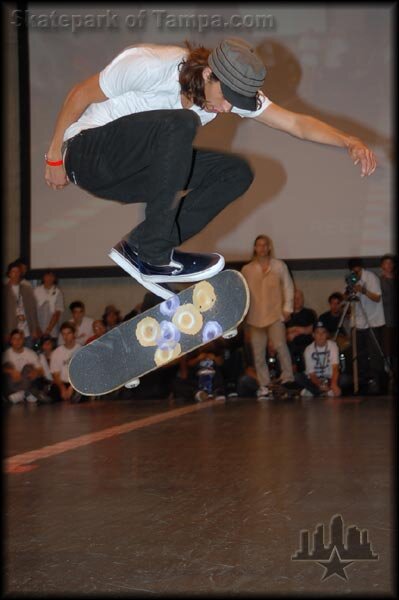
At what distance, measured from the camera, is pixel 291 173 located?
41.1 feet

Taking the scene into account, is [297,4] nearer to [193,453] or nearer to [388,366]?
[388,366]

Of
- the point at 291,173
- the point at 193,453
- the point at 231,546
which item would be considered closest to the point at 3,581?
the point at 231,546

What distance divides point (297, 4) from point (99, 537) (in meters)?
8.77

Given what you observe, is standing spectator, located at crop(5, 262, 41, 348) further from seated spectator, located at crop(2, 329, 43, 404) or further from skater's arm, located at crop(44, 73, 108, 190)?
skater's arm, located at crop(44, 73, 108, 190)

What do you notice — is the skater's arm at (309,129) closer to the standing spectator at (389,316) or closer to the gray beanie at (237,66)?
the gray beanie at (237,66)

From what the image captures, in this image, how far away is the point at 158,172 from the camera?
3.60 m

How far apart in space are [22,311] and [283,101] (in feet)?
14.9

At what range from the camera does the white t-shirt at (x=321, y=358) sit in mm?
10703

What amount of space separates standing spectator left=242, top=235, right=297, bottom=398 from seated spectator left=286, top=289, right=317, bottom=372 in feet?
1.55

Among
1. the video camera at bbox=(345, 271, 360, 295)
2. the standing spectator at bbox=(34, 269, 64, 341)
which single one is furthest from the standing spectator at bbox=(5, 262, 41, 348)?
the video camera at bbox=(345, 271, 360, 295)

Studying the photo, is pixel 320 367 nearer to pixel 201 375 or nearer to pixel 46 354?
pixel 201 375

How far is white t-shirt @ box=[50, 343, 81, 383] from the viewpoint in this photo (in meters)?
11.5

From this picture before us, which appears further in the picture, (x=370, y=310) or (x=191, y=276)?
(x=370, y=310)

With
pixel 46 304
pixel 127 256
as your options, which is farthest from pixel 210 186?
pixel 46 304
